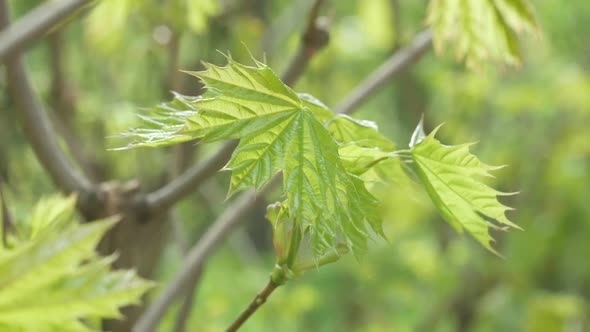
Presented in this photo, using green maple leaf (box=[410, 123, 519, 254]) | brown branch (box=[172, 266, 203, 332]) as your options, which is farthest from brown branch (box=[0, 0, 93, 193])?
green maple leaf (box=[410, 123, 519, 254])

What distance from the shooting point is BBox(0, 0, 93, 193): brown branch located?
79 centimetres

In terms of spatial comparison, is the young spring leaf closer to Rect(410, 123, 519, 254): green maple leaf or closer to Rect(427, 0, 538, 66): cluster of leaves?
Rect(410, 123, 519, 254): green maple leaf

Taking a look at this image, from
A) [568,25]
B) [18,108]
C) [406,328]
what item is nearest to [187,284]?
[18,108]

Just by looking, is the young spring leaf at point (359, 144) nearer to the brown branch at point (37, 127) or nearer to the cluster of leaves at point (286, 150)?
the cluster of leaves at point (286, 150)

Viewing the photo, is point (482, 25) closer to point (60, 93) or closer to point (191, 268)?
point (191, 268)

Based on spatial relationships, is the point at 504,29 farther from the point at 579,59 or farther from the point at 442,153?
Result: the point at 579,59

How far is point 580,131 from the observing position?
275cm

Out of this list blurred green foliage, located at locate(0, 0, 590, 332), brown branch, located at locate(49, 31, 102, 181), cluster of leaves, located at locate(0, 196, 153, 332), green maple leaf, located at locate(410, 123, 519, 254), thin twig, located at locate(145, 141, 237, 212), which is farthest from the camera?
blurred green foliage, located at locate(0, 0, 590, 332)

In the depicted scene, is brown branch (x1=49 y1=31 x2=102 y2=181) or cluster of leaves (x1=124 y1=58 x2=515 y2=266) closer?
cluster of leaves (x1=124 y1=58 x2=515 y2=266)

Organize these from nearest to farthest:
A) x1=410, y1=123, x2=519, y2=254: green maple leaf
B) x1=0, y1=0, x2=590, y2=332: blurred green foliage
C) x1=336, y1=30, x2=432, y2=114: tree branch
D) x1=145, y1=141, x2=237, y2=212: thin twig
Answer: x1=410, y1=123, x2=519, y2=254: green maple leaf, x1=145, y1=141, x2=237, y2=212: thin twig, x1=336, y1=30, x2=432, y2=114: tree branch, x1=0, y1=0, x2=590, y2=332: blurred green foliage

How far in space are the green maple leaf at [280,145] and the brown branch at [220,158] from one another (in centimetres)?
29

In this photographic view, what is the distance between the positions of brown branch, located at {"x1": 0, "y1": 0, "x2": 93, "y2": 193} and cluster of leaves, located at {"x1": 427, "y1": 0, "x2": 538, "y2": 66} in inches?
16.0

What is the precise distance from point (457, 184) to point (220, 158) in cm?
31

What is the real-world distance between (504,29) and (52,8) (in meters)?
0.47
